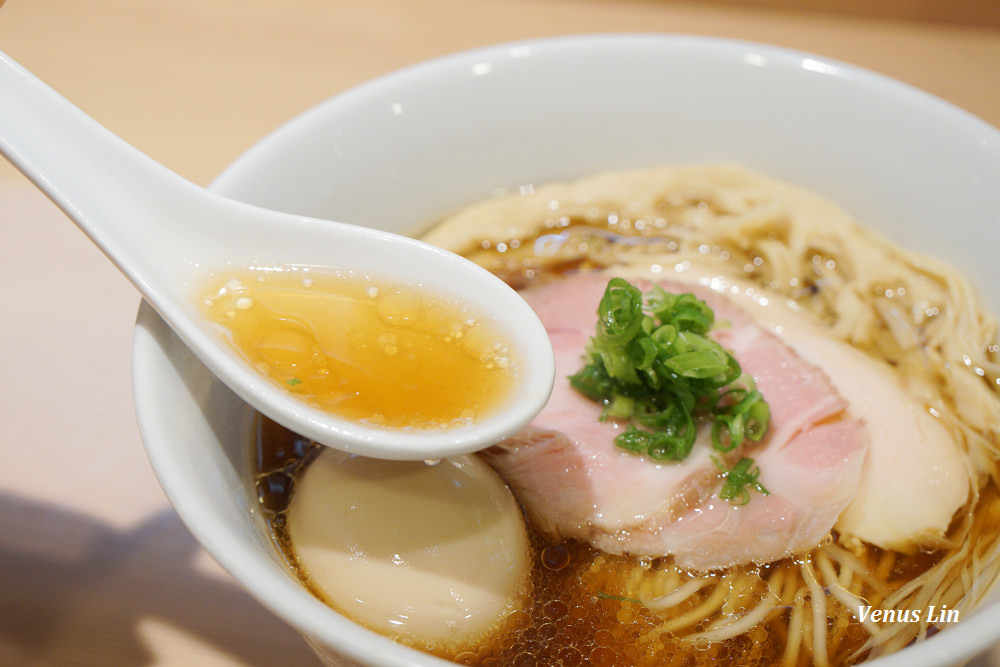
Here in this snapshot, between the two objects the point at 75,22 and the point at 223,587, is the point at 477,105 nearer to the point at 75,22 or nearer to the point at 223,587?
the point at 223,587

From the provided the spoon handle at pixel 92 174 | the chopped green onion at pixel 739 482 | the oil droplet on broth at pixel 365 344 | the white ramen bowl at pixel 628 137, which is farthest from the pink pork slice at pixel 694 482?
the spoon handle at pixel 92 174

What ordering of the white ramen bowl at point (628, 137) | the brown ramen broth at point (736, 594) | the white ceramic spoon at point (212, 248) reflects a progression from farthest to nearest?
the white ramen bowl at point (628, 137) < the brown ramen broth at point (736, 594) < the white ceramic spoon at point (212, 248)

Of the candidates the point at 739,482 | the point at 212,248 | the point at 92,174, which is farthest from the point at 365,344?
the point at 739,482

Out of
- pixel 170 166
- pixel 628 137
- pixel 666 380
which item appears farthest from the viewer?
pixel 170 166

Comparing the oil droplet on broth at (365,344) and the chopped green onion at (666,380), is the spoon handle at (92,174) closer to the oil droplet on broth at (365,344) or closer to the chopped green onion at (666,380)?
the oil droplet on broth at (365,344)

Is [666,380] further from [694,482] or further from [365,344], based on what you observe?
[365,344]

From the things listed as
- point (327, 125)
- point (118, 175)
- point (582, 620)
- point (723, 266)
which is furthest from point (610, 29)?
point (582, 620)

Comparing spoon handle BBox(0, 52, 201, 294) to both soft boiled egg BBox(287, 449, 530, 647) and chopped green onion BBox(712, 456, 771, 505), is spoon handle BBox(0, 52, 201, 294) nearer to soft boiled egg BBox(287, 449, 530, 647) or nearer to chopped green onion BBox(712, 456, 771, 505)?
soft boiled egg BBox(287, 449, 530, 647)
